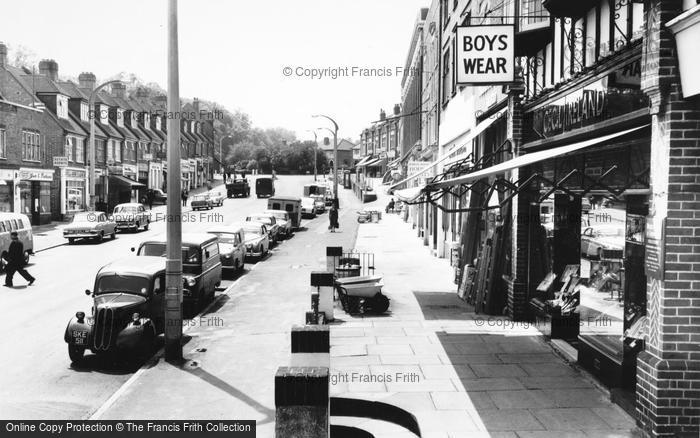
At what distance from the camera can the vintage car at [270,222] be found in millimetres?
31216

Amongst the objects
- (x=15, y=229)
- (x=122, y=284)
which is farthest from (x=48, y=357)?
→ (x=15, y=229)

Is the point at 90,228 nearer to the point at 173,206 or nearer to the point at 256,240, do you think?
the point at 256,240

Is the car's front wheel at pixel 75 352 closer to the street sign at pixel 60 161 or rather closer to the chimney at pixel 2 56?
the street sign at pixel 60 161

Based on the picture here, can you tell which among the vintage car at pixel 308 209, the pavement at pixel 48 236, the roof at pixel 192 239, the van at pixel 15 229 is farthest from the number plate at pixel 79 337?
the vintage car at pixel 308 209

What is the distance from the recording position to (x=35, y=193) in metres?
40.2

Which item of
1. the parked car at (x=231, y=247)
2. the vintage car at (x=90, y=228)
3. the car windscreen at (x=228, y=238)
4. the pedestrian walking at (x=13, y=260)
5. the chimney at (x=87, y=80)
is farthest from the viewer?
the chimney at (x=87, y=80)

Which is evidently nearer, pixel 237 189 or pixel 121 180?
pixel 121 180

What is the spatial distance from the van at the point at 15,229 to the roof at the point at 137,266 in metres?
10.6

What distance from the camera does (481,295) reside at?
46.9 feet

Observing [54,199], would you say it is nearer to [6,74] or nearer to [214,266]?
[6,74]

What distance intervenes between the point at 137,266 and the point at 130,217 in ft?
74.8

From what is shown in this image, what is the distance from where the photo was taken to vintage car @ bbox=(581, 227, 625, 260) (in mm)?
8820

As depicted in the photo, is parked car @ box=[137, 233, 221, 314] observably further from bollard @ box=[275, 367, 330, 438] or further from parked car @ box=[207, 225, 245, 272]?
bollard @ box=[275, 367, 330, 438]

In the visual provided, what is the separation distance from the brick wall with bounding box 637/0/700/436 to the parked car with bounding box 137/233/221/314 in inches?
474
